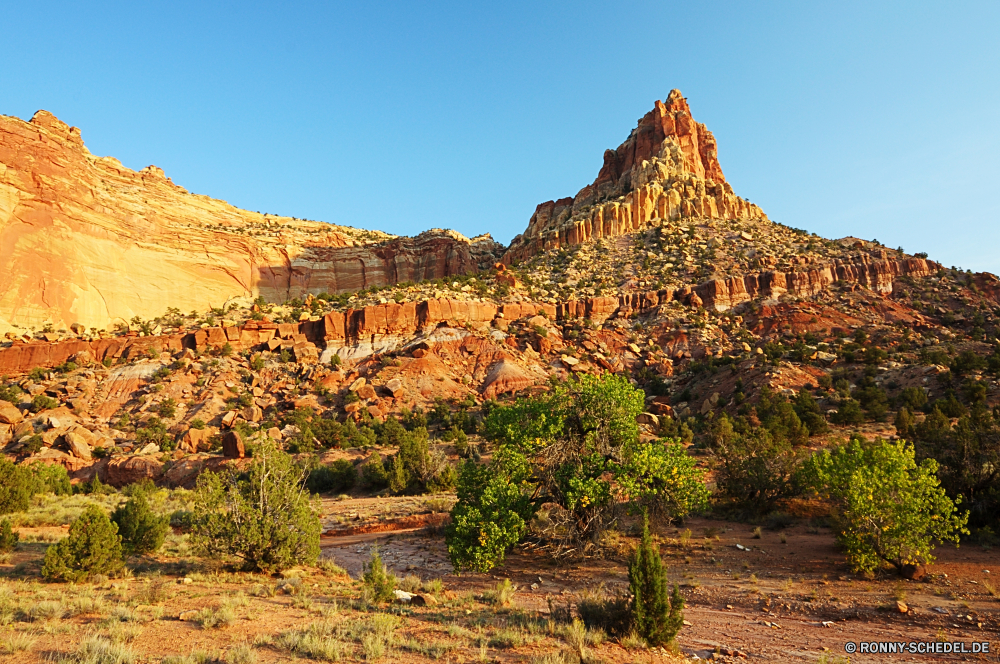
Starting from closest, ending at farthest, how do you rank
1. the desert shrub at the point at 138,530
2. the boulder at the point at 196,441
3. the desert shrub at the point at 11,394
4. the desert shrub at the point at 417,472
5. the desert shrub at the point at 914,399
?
the desert shrub at the point at 138,530 < the desert shrub at the point at 417,472 < the desert shrub at the point at 914,399 < the boulder at the point at 196,441 < the desert shrub at the point at 11,394

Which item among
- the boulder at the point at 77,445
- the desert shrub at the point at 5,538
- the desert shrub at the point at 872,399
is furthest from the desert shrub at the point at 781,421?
the boulder at the point at 77,445

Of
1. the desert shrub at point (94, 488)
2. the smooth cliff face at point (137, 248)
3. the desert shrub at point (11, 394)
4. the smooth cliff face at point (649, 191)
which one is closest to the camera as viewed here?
the desert shrub at point (94, 488)

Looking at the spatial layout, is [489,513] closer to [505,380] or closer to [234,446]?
[234,446]

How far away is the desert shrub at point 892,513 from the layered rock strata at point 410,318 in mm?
38842

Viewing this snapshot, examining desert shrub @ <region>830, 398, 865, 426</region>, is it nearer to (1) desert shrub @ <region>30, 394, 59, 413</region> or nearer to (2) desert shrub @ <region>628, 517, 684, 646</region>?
(2) desert shrub @ <region>628, 517, 684, 646</region>

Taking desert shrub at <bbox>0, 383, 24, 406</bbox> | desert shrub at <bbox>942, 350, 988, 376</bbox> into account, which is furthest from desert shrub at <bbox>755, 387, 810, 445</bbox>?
desert shrub at <bbox>0, 383, 24, 406</bbox>

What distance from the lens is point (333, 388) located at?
137ft

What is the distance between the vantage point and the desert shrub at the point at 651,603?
24.7 feet

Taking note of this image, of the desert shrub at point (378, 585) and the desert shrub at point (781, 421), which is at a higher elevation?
the desert shrub at point (781, 421)

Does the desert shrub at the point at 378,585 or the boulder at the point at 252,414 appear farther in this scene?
the boulder at the point at 252,414

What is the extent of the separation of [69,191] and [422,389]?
43621 millimetres

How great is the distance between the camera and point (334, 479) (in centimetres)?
2827

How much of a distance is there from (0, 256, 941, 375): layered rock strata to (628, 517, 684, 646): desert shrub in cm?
4011

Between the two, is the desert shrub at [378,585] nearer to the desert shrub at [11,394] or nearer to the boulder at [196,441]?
the boulder at [196,441]
